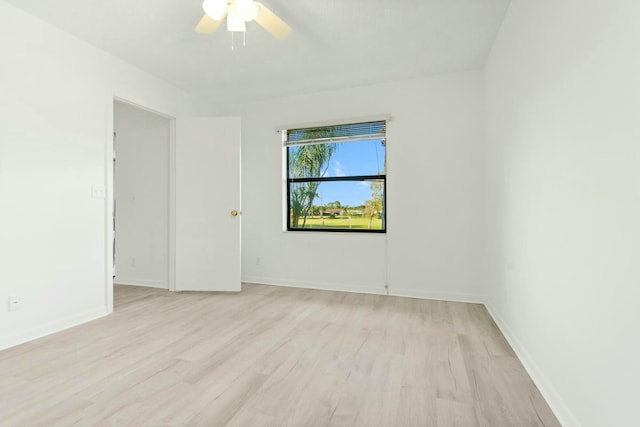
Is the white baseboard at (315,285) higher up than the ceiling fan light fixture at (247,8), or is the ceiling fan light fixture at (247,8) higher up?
the ceiling fan light fixture at (247,8)

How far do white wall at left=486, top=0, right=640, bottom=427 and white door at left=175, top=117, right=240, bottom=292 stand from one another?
274 cm

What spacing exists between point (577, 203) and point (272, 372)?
171 centimetres

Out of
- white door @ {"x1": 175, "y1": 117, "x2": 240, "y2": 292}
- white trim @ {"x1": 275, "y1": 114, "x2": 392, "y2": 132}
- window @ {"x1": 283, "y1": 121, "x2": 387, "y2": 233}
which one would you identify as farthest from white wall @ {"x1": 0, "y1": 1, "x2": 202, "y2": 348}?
window @ {"x1": 283, "y1": 121, "x2": 387, "y2": 233}

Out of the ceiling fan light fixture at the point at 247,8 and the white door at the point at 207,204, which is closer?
the ceiling fan light fixture at the point at 247,8

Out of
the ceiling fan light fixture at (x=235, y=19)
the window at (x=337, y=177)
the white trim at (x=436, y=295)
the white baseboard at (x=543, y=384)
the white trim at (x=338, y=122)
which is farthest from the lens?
the window at (x=337, y=177)

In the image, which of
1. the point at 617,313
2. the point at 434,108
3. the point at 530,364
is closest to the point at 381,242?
the point at 434,108

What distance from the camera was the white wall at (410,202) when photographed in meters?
3.22

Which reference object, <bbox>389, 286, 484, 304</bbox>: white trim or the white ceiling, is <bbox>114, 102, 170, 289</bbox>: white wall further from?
<bbox>389, 286, 484, 304</bbox>: white trim

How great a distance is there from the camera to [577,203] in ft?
4.19

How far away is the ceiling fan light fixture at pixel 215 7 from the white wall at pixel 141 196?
2.23 metres

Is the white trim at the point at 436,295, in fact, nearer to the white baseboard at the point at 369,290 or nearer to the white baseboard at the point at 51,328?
the white baseboard at the point at 369,290

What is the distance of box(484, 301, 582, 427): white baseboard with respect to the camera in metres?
1.33

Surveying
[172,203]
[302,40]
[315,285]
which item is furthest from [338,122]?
[172,203]

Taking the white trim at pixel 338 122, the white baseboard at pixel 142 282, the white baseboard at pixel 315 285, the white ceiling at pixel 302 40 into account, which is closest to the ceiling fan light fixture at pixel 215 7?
the white ceiling at pixel 302 40
